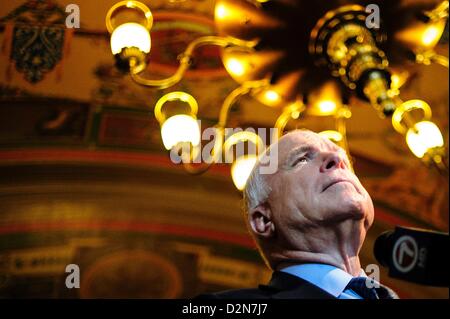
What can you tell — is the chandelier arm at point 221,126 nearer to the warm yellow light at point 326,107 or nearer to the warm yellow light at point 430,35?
the warm yellow light at point 326,107

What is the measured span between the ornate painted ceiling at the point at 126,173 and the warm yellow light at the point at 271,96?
1.16m

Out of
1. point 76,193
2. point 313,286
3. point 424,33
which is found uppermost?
point 76,193

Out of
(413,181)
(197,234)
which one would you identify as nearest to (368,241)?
(413,181)

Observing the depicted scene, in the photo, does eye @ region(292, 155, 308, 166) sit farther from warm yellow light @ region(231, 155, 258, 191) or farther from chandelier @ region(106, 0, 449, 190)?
warm yellow light @ region(231, 155, 258, 191)

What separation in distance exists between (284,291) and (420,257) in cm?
43

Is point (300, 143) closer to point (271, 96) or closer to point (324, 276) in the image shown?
point (324, 276)

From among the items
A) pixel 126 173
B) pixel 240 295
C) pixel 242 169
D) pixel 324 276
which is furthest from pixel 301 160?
pixel 126 173

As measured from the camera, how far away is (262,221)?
6.37 ft

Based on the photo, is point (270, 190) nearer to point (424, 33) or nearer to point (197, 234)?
point (424, 33)

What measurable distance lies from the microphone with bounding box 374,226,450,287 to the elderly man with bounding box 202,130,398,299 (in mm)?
328

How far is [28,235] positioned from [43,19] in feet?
6.06

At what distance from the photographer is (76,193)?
5.50 meters

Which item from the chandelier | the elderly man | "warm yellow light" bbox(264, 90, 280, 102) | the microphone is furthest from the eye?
"warm yellow light" bbox(264, 90, 280, 102)

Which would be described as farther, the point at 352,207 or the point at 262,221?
the point at 262,221
